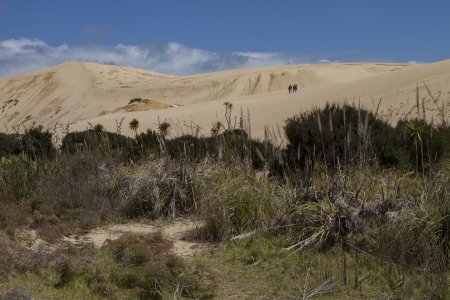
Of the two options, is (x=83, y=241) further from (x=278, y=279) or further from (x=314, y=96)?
(x=314, y=96)

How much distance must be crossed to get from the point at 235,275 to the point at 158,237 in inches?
66.2

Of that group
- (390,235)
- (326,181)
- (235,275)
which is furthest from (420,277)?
(326,181)

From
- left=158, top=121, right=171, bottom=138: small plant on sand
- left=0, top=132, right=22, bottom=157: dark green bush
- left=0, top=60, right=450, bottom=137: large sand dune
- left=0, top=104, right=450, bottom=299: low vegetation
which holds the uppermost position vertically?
left=0, top=60, right=450, bottom=137: large sand dune

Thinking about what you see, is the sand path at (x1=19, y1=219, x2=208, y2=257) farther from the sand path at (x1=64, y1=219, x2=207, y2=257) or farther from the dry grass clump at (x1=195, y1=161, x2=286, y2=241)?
the dry grass clump at (x1=195, y1=161, x2=286, y2=241)

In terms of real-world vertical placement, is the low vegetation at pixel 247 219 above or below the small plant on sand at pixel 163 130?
below

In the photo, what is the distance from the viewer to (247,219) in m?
9.46

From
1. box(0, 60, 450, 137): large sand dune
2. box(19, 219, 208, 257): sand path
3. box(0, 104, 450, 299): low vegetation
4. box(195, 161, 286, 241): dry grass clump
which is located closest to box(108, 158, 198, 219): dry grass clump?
box(0, 104, 450, 299): low vegetation

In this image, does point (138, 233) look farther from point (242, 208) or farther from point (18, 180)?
point (18, 180)

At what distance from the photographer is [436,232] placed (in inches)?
300

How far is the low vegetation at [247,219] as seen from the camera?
7176mm

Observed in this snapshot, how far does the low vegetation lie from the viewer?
23.5 feet

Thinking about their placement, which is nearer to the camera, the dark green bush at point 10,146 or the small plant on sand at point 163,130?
the small plant on sand at point 163,130

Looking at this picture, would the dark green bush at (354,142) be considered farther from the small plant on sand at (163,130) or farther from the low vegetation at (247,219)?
the small plant on sand at (163,130)

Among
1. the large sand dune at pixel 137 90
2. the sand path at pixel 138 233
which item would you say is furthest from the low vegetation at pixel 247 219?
the large sand dune at pixel 137 90
